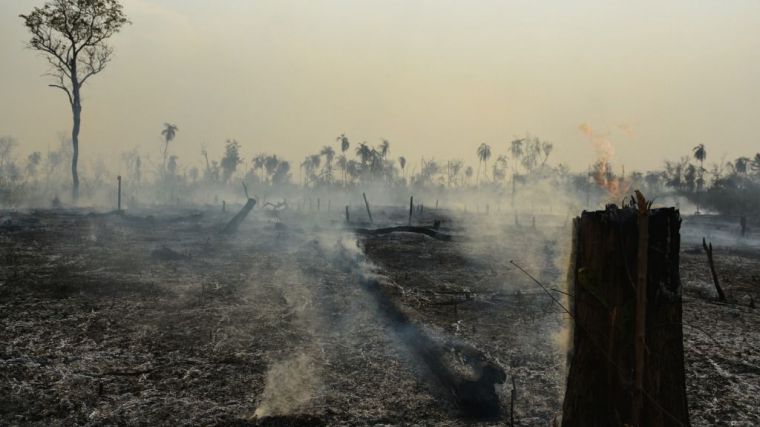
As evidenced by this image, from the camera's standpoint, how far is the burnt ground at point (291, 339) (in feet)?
17.6

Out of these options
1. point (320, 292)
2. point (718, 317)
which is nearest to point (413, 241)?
point (320, 292)

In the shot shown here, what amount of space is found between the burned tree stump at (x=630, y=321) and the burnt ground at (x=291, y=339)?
2983mm

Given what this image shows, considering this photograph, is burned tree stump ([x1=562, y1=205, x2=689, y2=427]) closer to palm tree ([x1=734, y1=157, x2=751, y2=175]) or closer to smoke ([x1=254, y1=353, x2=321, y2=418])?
smoke ([x1=254, y1=353, x2=321, y2=418])

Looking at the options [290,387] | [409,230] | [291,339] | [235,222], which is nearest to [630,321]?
[290,387]

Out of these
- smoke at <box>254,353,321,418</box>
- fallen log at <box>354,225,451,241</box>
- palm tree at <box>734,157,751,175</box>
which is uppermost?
palm tree at <box>734,157,751,175</box>

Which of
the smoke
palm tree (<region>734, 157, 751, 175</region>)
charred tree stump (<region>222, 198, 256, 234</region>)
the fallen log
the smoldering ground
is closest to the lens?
the smoke

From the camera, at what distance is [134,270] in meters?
12.7

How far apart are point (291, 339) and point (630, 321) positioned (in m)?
6.24

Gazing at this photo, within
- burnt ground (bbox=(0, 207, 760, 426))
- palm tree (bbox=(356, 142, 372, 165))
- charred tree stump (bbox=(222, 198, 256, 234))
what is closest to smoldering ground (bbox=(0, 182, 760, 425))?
burnt ground (bbox=(0, 207, 760, 426))

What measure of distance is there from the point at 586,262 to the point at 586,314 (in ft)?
0.90

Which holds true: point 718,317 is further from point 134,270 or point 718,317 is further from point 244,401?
point 134,270

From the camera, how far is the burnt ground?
212 inches

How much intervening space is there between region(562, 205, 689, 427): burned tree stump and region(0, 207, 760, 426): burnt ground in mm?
2983

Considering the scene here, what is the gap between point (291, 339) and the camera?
778cm
